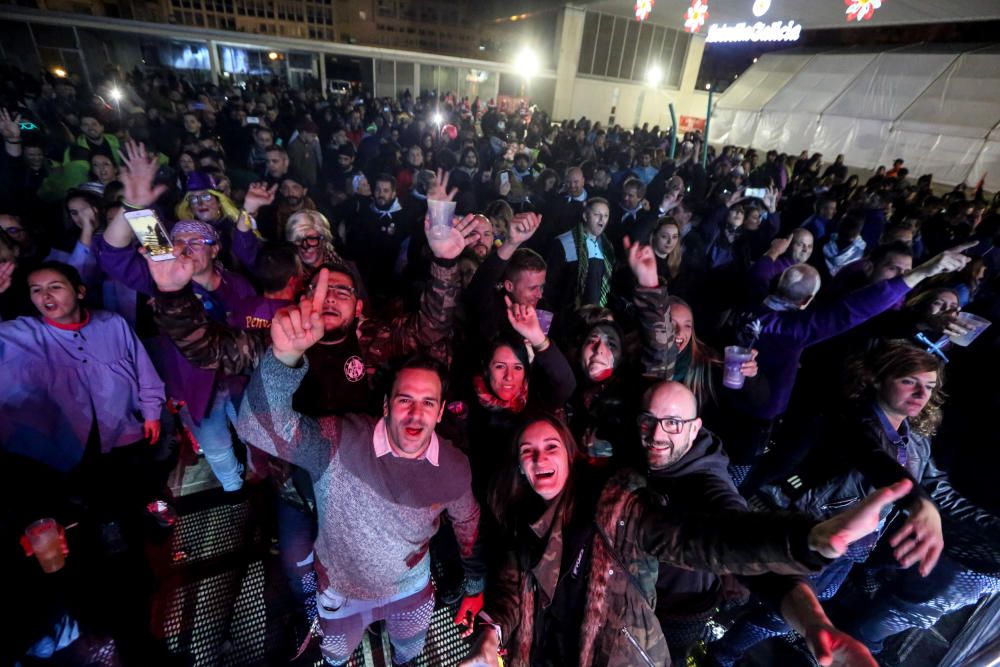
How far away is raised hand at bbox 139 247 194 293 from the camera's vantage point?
6.57 ft

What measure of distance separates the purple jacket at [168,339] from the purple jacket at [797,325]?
12.2 feet

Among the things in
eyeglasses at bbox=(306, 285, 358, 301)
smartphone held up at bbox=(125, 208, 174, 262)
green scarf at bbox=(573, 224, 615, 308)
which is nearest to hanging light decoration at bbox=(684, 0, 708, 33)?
green scarf at bbox=(573, 224, 615, 308)

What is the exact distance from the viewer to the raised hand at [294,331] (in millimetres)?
1737

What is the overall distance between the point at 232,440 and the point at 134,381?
0.84 meters

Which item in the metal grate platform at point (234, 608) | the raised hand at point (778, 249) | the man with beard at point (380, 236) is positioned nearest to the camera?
the metal grate platform at point (234, 608)

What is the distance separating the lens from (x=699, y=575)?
1.94m

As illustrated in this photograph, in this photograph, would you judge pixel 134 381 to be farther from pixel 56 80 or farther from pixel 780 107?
pixel 780 107

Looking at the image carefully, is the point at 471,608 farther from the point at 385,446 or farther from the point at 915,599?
the point at 915,599

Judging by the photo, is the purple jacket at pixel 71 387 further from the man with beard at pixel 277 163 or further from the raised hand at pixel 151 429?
the man with beard at pixel 277 163

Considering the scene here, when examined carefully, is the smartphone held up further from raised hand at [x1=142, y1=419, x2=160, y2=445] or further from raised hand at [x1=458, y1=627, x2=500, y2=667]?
raised hand at [x1=458, y1=627, x2=500, y2=667]

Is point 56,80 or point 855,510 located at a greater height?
point 56,80

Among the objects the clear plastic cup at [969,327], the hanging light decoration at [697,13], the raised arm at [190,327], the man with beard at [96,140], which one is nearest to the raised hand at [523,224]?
the raised arm at [190,327]

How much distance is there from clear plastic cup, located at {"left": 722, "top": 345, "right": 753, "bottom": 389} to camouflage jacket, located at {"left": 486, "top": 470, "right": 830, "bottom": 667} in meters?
1.27

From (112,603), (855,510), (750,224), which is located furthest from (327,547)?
(750,224)
